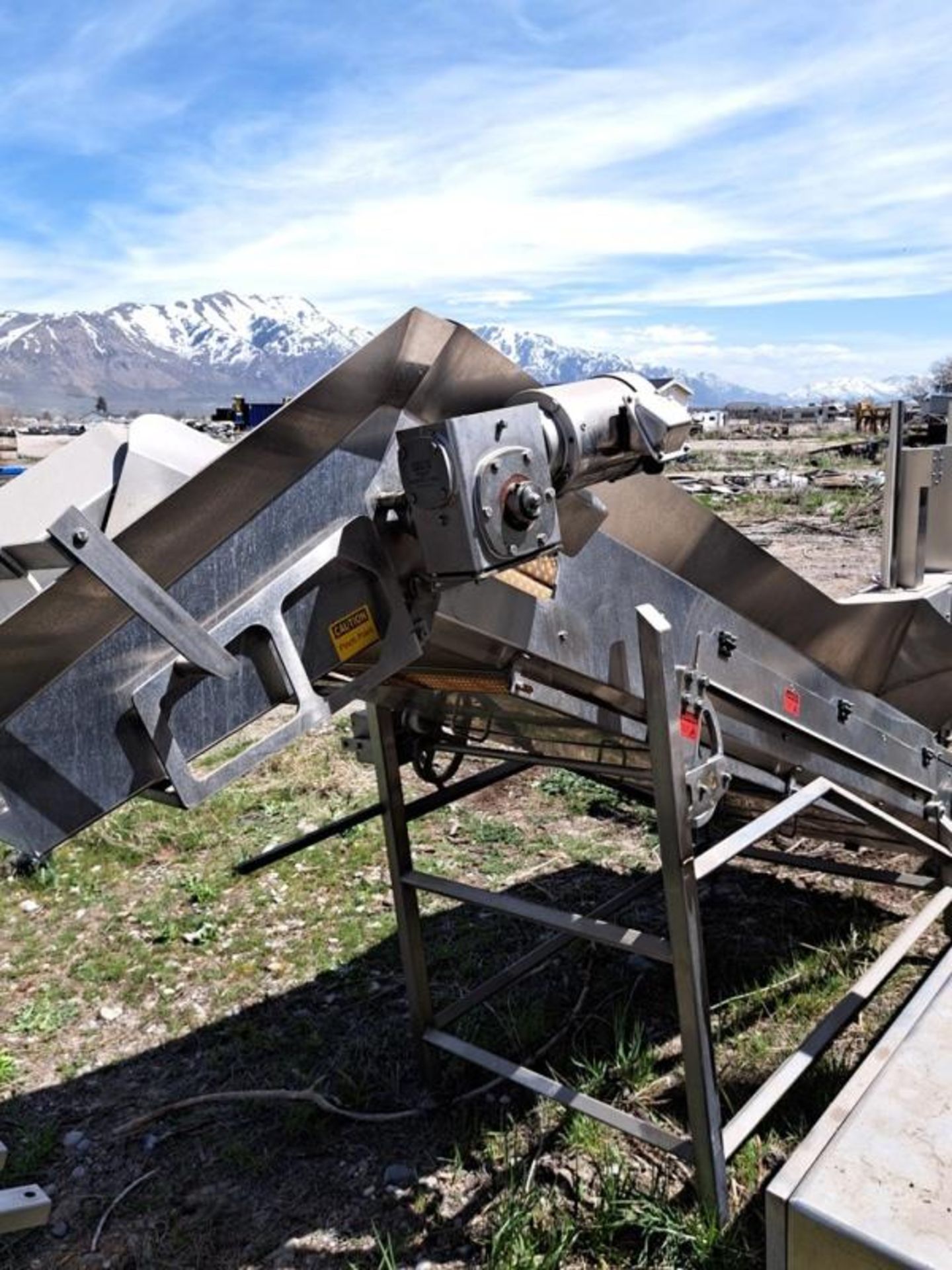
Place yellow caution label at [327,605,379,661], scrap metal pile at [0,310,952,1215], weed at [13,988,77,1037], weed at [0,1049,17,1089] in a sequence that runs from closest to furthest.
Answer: scrap metal pile at [0,310,952,1215] < yellow caution label at [327,605,379,661] < weed at [0,1049,17,1089] < weed at [13,988,77,1037]

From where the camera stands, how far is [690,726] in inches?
91.4

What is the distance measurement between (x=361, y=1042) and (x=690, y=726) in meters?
1.71

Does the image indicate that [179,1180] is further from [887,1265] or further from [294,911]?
[887,1265]

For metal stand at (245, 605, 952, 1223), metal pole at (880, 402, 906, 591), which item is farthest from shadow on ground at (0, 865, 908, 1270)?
metal pole at (880, 402, 906, 591)

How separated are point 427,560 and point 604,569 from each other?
55 centimetres

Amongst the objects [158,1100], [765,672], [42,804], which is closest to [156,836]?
[158,1100]

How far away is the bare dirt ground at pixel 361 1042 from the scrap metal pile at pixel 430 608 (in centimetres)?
30

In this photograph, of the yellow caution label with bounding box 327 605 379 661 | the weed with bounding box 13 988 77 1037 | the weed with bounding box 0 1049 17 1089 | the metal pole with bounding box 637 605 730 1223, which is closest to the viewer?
the yellow caution label with bounding box 327 605 379 661

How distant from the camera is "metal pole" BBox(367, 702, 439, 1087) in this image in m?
2.96

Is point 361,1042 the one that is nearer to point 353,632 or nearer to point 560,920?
point 560,920

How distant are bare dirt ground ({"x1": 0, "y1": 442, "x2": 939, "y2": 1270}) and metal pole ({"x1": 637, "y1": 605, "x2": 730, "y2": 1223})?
0.19 meters

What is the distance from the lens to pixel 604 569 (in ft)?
7.08

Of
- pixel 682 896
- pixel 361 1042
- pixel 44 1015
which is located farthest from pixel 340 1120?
pixel 682 896

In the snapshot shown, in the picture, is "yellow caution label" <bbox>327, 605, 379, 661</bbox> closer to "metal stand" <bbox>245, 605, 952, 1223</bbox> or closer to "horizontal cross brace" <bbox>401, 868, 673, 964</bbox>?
"metal stand" <bbox>245, 605, 952, 1223</bbox>
